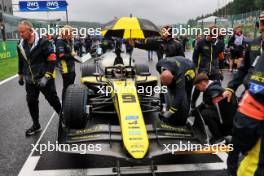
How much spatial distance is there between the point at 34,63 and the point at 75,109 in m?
1.36

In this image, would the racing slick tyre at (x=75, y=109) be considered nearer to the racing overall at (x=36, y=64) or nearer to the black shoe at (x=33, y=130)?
the racing overall at (x=36, y=64)

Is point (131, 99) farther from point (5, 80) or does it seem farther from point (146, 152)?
point (5, 80)

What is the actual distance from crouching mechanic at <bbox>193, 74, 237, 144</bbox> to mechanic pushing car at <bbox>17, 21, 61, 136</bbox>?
2.48m

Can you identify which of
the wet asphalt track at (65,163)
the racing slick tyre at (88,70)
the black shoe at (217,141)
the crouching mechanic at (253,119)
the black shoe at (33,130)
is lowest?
the wet asphalt track at (65,163)

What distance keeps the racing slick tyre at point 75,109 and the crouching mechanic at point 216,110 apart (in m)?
1.69

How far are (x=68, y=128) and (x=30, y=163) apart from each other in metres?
0.70

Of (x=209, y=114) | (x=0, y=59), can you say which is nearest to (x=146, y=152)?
(x=209, y=114)

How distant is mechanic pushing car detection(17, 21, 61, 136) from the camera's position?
5146mm

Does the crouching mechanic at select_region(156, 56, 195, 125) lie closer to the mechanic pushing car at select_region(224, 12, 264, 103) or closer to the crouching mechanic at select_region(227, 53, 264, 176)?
the mechanic pushing car at select_region(224, 12, 264, 103)

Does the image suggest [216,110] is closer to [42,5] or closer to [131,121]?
[131,121]

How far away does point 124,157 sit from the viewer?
3.50 m

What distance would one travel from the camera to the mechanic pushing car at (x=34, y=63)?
5.15 meters

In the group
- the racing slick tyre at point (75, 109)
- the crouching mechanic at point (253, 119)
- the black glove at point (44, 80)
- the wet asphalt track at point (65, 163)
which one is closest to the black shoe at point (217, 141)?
the wet asphalt track at point (65, 163)

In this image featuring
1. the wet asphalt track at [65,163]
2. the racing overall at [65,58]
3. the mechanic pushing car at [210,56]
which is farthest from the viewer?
the mechanic pushing car at [210,56]
